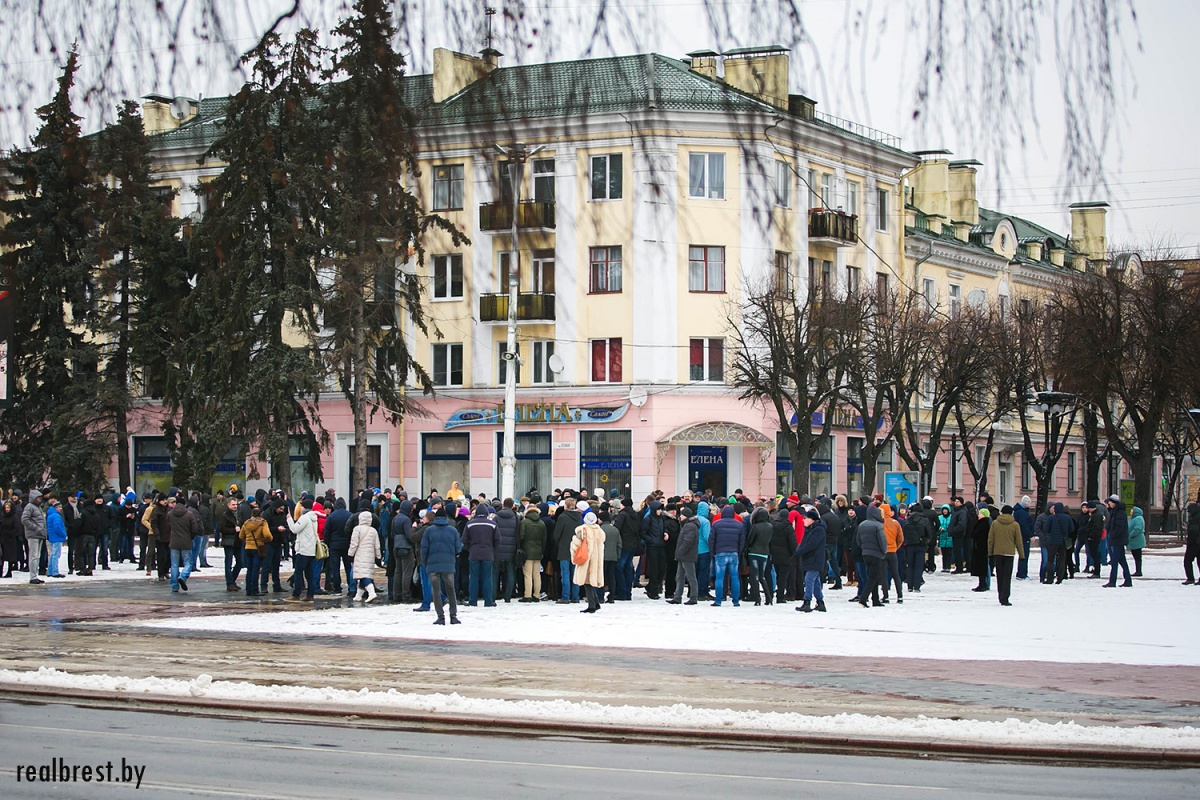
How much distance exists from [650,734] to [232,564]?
18.9 m

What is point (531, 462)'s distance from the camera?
5172cm

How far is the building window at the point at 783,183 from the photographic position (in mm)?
4504

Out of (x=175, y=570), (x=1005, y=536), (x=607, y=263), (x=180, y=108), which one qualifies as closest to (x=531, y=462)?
(x=175, y=570)

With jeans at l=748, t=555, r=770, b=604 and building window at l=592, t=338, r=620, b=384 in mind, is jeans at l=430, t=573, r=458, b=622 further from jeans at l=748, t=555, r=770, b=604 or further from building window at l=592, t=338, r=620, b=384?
building window at l=592, t=338, r=620, b=384

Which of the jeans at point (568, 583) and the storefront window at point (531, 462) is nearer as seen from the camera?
the jeans at point (568, 583)

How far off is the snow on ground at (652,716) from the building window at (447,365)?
37972mm

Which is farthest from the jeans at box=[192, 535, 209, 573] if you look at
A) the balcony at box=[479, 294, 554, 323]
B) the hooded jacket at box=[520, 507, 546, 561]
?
the balcony at box=[479, 294, 554, 323]

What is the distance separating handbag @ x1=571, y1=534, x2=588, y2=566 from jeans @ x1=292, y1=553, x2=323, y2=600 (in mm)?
4905

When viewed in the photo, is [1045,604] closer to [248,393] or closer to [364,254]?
[364,254]

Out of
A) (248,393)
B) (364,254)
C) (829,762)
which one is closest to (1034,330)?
(248,393)

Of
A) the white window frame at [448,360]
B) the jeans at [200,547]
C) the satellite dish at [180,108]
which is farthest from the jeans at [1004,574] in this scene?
the white window frame at [448,360]

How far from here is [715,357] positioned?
167 ft

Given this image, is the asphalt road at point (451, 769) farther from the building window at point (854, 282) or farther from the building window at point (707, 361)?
the building window at point (707, 361)

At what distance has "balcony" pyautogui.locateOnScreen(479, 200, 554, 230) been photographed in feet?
15.0
